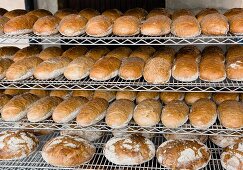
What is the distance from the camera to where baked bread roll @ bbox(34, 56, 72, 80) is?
7.24 feet

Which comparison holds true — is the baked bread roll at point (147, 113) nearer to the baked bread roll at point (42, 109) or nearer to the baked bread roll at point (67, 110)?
the baked bread roll at point (67, 110)

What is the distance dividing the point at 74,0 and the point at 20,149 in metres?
1.47

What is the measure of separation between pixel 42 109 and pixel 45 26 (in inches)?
22.1

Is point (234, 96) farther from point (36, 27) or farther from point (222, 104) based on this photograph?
point (36, 27)

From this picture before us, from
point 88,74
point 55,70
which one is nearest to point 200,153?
point 88,74

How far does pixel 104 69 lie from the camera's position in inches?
85.3

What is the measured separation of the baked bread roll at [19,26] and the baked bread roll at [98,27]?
1.40 ft

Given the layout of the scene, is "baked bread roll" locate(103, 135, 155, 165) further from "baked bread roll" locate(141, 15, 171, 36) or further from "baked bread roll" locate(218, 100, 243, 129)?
"baked bread roll" locate(141, 15, 171, 36)

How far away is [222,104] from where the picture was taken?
7.32ft

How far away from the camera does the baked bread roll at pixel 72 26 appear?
2076 mm

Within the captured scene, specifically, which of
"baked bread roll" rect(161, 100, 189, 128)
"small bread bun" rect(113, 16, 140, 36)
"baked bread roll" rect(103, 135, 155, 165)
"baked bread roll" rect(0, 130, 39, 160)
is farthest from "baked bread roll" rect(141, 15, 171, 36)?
"baked bread roll" rect(0, 130, 39, 160)

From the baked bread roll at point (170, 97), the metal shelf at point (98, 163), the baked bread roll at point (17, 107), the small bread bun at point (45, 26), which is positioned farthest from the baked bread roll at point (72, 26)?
the metal shelf at point (98, 163)

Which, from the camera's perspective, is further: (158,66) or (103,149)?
(103,149)

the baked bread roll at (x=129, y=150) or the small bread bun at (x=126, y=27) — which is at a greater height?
the small bread bun at (x=126, y=27)
